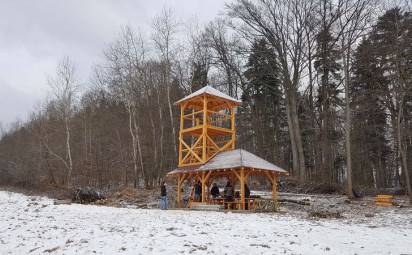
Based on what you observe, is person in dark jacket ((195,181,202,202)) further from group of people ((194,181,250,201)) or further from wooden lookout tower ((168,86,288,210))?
wooden lookout tower ((168,86,288,210))

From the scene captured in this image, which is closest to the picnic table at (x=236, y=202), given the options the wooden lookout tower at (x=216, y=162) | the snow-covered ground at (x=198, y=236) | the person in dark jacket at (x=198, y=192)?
the wooden lookout tower at (x=216, y=162)

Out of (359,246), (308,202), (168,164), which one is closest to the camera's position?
(359,246)

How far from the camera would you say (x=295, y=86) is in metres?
33.6

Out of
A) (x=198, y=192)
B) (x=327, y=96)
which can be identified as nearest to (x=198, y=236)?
(x=198, y=192)

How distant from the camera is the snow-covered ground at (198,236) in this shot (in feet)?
32.1

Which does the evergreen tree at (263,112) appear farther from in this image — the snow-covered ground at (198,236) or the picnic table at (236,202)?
the snow-covered ground at (198,236)

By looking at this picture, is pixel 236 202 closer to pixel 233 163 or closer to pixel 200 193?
pixel 233 163

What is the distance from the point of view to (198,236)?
11.0m

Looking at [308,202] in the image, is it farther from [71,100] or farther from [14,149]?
[14,149]

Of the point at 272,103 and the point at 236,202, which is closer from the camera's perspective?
the point at 236,202

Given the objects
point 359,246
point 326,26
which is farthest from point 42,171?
point 359,246

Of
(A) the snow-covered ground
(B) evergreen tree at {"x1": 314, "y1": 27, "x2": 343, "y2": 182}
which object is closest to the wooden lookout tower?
(A) the snow-covered ground

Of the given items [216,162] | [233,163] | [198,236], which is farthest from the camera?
[216,162]

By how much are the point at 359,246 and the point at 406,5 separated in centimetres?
1818
